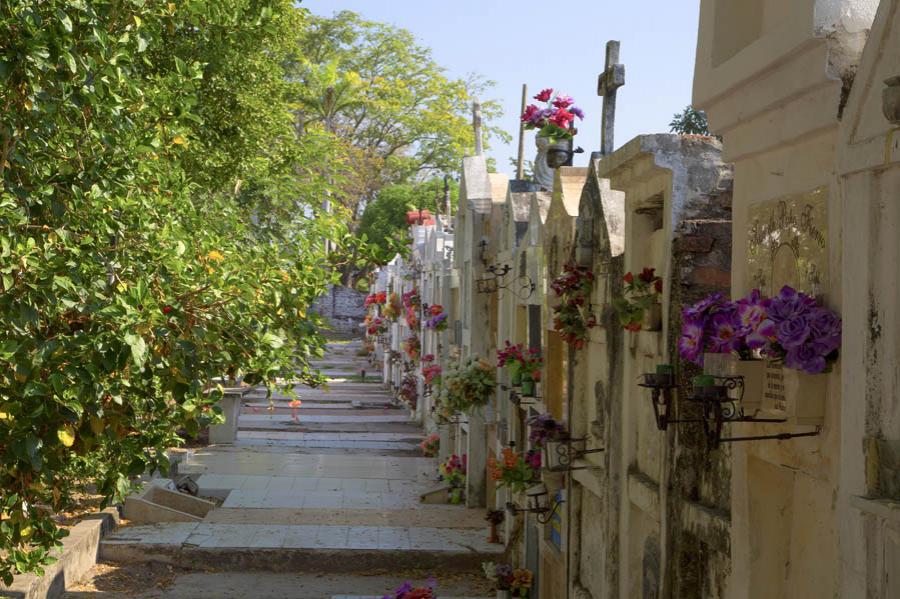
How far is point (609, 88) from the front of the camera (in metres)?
11.7

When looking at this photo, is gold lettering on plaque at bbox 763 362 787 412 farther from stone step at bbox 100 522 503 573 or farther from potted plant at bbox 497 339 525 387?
stone step at bbox 100 522 503 573

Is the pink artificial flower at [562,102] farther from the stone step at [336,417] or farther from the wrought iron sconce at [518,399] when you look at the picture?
the stone step at [336,417]

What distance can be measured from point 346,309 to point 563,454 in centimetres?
5732

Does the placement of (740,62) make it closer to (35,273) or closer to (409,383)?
(35,273)

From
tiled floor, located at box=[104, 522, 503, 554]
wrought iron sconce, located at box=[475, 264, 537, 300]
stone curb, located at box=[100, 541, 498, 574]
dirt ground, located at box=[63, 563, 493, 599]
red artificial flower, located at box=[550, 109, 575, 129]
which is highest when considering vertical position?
red artificial flower, located at box=[550, 109, 575, 129]

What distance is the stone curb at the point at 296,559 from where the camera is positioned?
16797 mm

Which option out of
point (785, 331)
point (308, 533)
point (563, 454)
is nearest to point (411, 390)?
point (308, 533)

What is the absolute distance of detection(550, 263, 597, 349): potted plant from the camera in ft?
37.5

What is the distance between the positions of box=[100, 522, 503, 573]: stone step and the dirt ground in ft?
0.52

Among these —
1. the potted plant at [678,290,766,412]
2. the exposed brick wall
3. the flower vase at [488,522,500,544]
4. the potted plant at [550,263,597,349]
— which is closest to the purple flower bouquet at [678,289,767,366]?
the potted plant at [678,290,766,412]

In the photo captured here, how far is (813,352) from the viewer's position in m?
4.88

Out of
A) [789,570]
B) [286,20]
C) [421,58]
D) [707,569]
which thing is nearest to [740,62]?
[789,570]

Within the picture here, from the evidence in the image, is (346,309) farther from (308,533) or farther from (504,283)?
(504,283)

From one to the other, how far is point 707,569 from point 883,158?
13.6 ft
